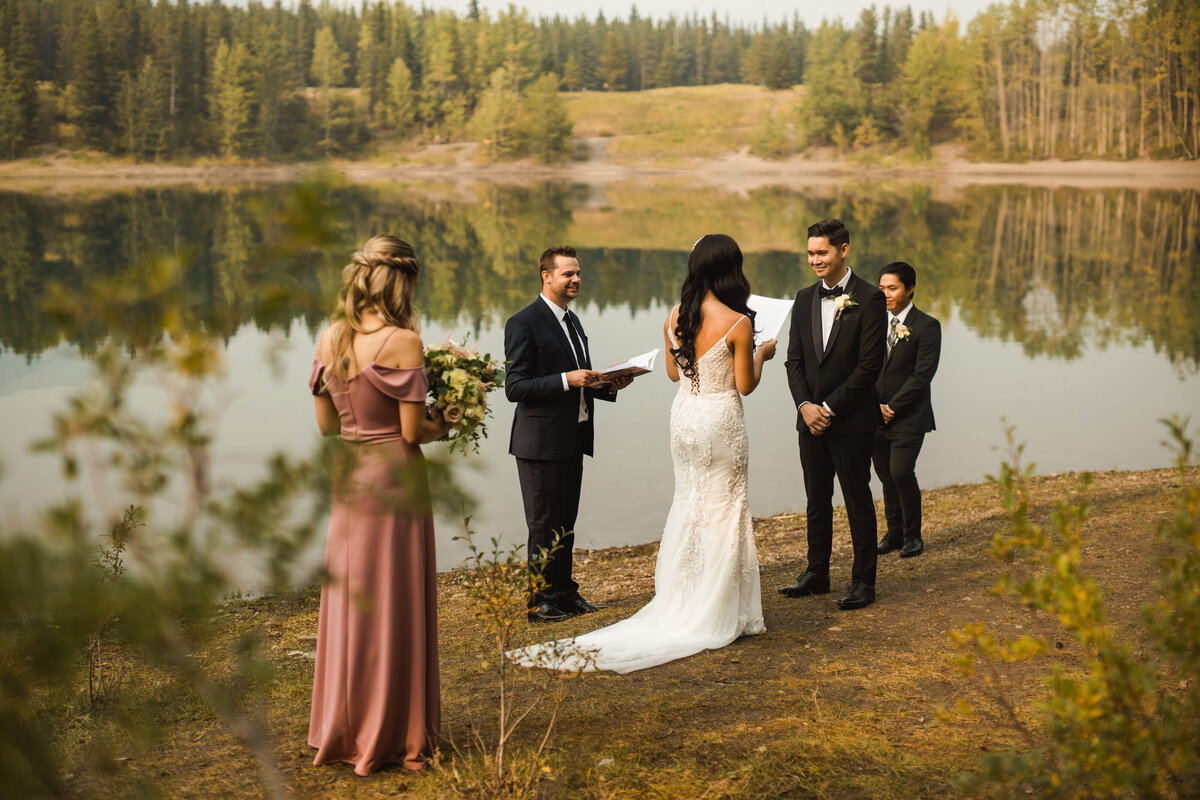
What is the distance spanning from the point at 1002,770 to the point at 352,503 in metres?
1.70

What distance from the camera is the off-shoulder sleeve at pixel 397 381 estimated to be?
4152mm

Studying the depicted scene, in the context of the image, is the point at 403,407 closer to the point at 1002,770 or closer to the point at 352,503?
the point at 352,503

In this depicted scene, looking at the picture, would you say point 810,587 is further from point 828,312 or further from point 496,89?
point 496,89

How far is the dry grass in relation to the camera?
420 centimetres

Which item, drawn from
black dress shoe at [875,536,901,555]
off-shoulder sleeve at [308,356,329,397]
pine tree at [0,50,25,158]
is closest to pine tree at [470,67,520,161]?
pine tree at [0,50,25,158]

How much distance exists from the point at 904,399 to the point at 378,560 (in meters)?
5.08

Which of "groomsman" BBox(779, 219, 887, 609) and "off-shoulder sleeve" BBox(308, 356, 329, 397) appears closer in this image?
"off-shoulder sleeve" BBox(308, 356, 329, 397)

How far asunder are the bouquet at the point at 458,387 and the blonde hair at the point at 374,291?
441 millimetres

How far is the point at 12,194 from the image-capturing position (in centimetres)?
6125

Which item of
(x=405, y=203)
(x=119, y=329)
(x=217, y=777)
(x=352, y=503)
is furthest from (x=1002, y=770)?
(x=405, y=203)

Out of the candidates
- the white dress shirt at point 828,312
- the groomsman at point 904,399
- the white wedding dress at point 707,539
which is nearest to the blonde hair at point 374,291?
the white wedding dress at point 707,539

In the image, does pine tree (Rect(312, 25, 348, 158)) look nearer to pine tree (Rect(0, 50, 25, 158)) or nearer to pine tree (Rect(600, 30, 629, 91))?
pine tree (Rect(0, 50, 25, 158))

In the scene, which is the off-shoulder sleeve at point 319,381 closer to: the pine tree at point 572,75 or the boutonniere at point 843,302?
the boutonniere at point 843,302

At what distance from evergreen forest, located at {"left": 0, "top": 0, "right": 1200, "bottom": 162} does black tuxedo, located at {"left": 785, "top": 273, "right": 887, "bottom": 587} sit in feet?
275
